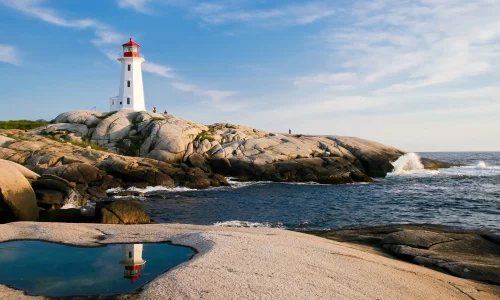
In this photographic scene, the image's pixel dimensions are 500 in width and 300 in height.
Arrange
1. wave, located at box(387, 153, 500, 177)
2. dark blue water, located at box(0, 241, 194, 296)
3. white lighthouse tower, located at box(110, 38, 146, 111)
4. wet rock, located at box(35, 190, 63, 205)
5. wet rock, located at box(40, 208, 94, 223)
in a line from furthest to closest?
white lighthouse tower, located at box(110, 38, 146, 111), wave, located at box(387, 153, 500, 177), wet rock, located at box(35, 190, 63, 205), wet rock, located at box(40, 208, 94, 223), dark blue water, located at box(0, 241, 194, 296)

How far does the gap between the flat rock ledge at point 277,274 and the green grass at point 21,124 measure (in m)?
55.7

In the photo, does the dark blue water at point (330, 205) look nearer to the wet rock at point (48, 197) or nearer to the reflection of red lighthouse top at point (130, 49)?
the wet rock at point (48, 197)

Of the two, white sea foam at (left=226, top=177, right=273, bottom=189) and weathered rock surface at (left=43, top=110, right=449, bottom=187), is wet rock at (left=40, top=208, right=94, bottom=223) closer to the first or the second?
white sea foam at (left=226, top=177, right=273, bottom=189)

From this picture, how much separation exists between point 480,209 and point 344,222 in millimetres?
12064

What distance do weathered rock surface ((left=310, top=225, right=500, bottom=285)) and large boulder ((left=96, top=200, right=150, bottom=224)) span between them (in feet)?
33.4

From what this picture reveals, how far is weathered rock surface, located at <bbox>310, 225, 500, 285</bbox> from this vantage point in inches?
491

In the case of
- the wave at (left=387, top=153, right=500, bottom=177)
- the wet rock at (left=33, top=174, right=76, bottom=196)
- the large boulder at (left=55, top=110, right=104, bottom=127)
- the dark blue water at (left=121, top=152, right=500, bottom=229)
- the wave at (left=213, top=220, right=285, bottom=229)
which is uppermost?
the large boulder at (left=55, top=110, right=104, bottom=127)

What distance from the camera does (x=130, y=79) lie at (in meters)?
72.1

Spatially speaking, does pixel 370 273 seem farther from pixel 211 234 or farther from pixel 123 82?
pixel 123 82

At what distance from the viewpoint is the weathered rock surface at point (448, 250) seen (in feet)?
40.9

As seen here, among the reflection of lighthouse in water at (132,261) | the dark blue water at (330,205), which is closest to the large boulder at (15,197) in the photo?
the dark blue water at (330,205)

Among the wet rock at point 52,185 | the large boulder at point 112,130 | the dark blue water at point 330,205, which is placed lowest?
the dark blue water at point 330,205

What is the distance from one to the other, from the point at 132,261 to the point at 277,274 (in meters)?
4.58

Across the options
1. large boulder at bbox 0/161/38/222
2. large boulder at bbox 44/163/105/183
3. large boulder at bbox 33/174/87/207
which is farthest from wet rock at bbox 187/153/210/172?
large boulder at bbox 0/161/38/222
